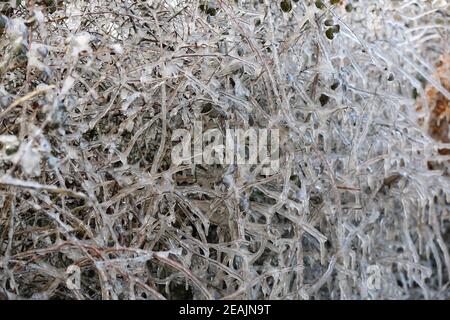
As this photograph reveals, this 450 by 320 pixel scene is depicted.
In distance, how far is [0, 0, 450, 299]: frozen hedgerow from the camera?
1684 millimetres

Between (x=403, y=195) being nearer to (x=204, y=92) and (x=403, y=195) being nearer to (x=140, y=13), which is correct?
(x=204, y=92)

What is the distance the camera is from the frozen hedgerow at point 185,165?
1684 millimetres

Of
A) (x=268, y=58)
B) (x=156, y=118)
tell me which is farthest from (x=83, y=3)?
(x=268, y=58)

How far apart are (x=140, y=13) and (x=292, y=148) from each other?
61 cm

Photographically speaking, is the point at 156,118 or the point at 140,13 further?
the point at 140,13

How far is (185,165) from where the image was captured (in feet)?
6.52

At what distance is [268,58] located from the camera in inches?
79.5

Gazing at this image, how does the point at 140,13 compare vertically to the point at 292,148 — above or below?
above
